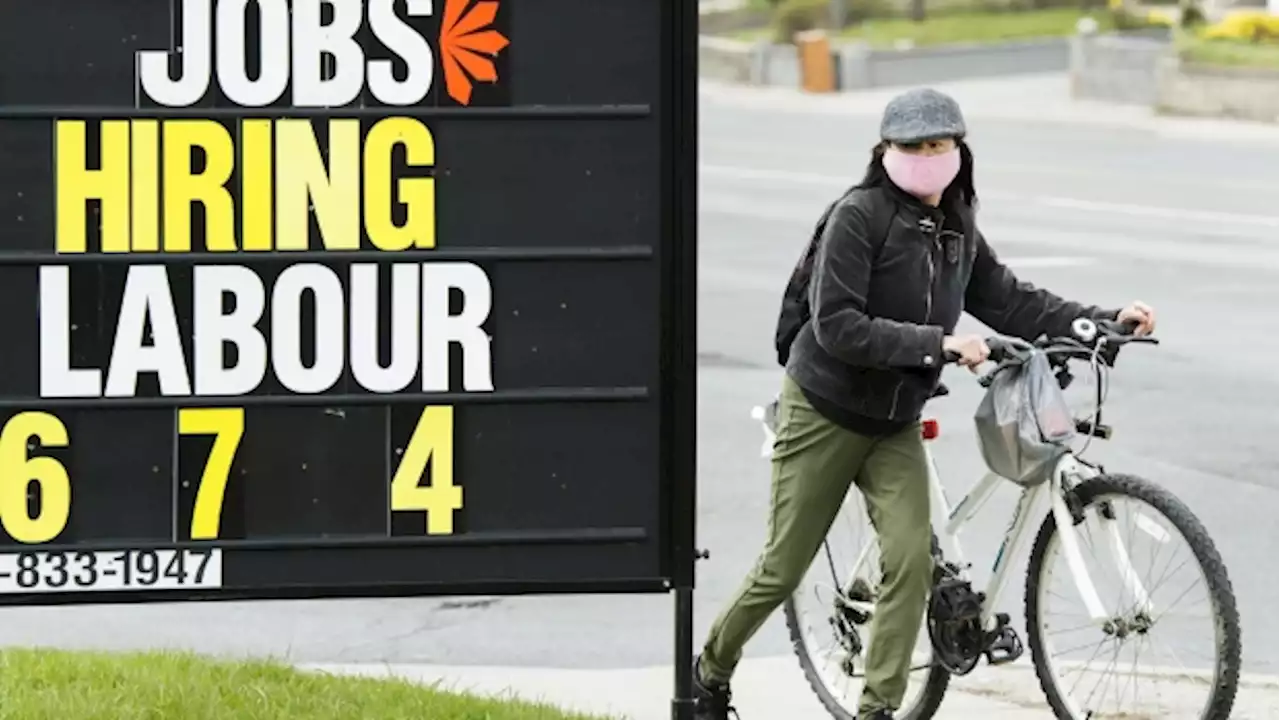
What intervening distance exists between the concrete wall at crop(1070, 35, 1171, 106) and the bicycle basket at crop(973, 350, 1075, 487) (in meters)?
32.0

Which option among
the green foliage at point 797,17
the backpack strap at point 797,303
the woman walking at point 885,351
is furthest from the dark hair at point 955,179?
the green foliage at point 797,17

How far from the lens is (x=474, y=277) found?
216 inches

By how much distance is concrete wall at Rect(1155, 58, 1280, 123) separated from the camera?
3394 cm

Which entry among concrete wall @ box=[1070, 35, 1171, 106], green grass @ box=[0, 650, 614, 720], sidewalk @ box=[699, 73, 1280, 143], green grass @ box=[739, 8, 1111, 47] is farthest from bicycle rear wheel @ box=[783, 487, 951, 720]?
green grass @ box=[739, 8, 1111, 47]

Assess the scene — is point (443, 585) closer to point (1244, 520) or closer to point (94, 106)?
point (94, 106)

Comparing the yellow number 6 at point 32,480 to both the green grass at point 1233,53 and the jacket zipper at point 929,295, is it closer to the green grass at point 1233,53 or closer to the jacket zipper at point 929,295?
the jacket zipper at point 929,295

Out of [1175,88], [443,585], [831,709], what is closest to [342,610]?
[831,709]

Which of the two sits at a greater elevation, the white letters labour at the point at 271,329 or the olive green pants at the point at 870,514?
the white letters labour at the point at 271,329

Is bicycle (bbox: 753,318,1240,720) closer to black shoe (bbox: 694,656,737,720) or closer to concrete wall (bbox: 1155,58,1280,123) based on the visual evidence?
black shoe (bbox: 694,656,737,720)

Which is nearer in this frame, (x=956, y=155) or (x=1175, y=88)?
(x=956, y=155)

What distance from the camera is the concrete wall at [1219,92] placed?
33.9 metres

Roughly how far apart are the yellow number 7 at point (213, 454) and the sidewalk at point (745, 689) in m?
1.52

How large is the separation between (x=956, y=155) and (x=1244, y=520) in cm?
456

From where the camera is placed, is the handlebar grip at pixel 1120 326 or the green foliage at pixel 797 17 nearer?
the handlebar grip at pixel 1120 326
